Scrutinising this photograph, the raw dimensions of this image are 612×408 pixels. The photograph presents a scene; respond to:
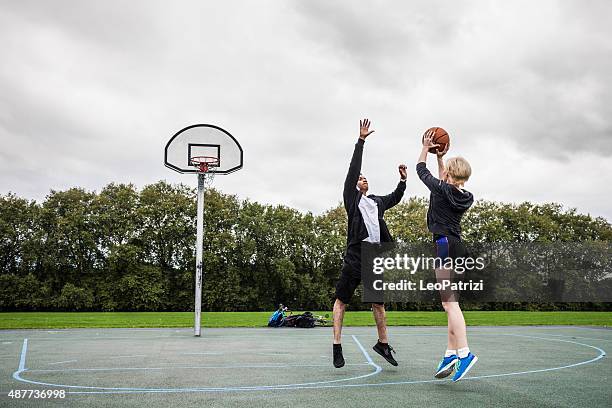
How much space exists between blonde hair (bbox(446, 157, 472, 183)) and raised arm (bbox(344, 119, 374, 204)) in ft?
3.52

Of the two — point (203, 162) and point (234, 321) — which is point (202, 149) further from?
point (234, 321)

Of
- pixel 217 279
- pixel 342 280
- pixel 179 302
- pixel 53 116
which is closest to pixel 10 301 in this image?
pixel 179 302

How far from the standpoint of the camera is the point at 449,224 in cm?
518

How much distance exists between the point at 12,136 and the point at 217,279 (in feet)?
68.8

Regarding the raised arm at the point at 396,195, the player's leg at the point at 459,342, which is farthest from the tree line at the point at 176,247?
the player's leg at the point at 459,342

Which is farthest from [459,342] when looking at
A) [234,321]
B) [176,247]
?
[176,247]

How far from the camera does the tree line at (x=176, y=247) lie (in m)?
43.5

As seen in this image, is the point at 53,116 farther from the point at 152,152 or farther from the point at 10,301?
the point at 10,301

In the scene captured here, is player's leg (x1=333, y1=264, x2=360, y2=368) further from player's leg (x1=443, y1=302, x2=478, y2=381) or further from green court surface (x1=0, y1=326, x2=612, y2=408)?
player's leg (x1=443, y1=302, x2=478, y2=381)

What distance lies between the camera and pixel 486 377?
557 cm

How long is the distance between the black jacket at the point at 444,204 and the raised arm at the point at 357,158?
0.91 metres

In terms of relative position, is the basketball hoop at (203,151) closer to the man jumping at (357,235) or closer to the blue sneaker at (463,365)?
the man jumping at (357,235)

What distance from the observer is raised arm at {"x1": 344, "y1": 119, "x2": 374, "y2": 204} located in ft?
19.6

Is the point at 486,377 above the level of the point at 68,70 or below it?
below
